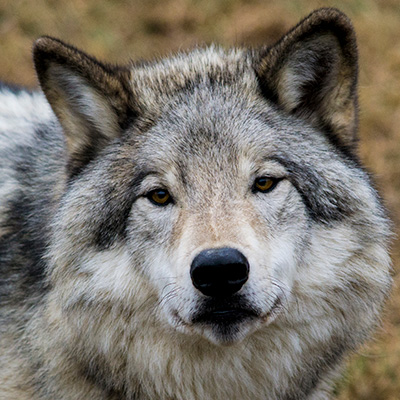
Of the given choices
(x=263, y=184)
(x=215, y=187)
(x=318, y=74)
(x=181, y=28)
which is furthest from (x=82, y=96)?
(x=181, y=28)

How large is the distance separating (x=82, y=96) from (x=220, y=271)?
1516mm

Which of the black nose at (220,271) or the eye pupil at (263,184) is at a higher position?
the eye pupil at (263,184)

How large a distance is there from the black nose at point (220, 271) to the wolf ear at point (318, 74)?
1.27 metres

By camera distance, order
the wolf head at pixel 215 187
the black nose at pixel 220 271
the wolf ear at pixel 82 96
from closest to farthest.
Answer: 1. the black nose at pixel 220 271
2. the wolf head at pixel 215 187
3. the wolf ear at pixel 82 96

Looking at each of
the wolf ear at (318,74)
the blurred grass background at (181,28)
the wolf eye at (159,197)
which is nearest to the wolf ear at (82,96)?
the wolf eye at (159,197)

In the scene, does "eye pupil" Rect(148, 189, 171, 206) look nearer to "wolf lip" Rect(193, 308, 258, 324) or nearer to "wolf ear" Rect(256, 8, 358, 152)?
"wolf lip" Rect(193, 308, 258, 324)

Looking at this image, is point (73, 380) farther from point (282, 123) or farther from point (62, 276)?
point (282, 123)

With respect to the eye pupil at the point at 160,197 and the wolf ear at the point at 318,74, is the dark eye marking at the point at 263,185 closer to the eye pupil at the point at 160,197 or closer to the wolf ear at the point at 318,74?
the eye pupil at the point at 160,197

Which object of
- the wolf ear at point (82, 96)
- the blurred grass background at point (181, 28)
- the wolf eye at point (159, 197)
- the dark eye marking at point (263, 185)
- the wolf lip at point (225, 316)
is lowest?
the wolf lip at point (225, 316)

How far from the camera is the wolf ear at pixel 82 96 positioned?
379 cm

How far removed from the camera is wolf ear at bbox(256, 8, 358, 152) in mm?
3814

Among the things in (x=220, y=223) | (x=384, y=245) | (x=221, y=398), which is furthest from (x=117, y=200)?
(x=384, y=245)

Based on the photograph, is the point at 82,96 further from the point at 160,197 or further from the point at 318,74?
the point at 318,74

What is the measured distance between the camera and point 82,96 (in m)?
3.96
